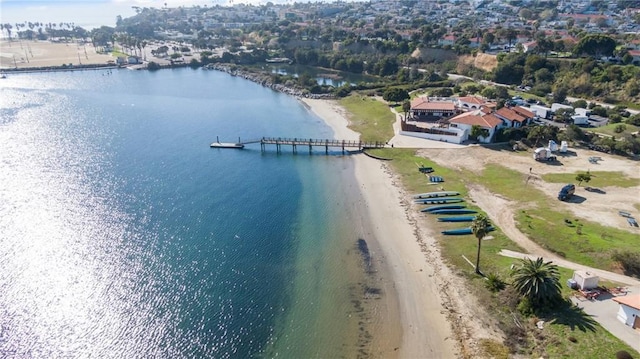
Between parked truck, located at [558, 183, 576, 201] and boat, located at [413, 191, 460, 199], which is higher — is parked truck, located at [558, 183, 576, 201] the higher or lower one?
the higher one

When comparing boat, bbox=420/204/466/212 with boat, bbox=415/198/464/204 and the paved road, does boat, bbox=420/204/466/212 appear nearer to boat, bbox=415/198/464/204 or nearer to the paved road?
boat, bbox=415/198/464/204

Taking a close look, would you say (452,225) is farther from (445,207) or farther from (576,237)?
(576,237)

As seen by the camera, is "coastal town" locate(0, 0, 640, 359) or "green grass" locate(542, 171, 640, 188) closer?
"coastal town" locate(0, 0, 640, 359)

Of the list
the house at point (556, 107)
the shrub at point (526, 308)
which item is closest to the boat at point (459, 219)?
the shrub at point (526, 308)

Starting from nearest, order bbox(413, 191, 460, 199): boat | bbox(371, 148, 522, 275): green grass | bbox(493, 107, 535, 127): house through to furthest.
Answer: bbox(371, 148, 522, 275): green grass → bbox(413, 191, 460, 199): boat → bbox(493, 107, 535, 127): house

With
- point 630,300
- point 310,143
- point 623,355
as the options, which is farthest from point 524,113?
point 623,355

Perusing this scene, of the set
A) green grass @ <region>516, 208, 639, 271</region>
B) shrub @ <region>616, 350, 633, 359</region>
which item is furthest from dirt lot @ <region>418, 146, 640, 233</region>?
shrub @ <region>616, 350, 633, 359</region>

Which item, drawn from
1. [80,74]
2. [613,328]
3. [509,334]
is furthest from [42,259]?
[80,74]
